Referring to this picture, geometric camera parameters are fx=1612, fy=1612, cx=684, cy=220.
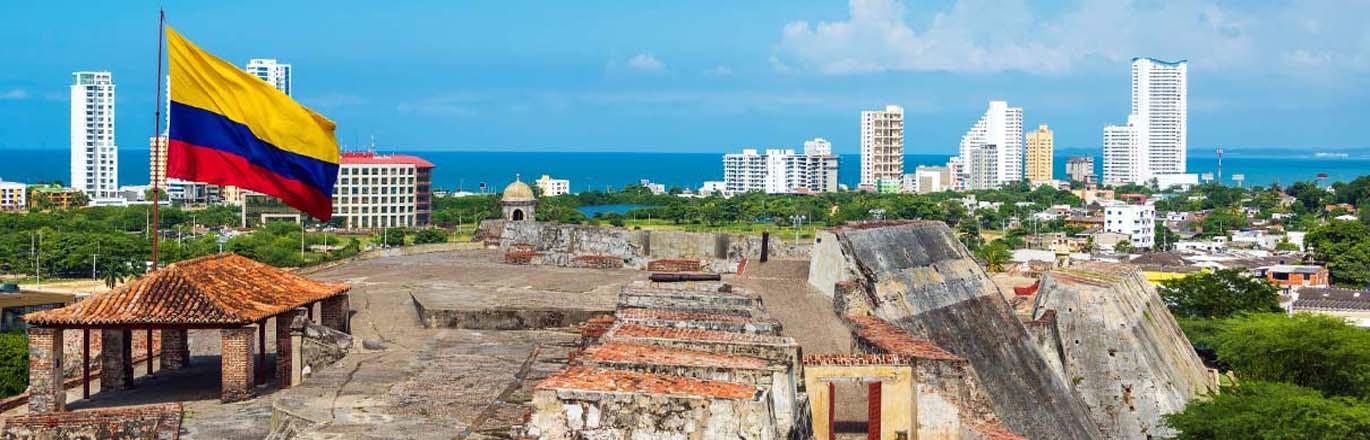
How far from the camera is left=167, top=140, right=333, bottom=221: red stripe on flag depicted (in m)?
16.5

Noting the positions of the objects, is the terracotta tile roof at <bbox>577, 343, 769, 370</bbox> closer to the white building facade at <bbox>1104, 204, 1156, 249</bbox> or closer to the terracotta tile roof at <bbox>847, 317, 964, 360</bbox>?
the terracotta tile roof at <bbox>847, 317, 964, 360</bbox>

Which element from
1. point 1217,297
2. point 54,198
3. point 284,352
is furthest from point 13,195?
point 284,352

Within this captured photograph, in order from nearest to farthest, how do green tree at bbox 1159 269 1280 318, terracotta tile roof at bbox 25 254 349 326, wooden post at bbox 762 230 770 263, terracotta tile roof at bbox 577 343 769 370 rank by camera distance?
1. terracotta tile roof at bbox 577 343 769 370
2. terracotta tile roof at bbox 25 254 349 326
3. wooden post at bbox 762 230 770 263
4. green tree at bbox 1159 269 1280 318

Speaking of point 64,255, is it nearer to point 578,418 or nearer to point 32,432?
point 32,432

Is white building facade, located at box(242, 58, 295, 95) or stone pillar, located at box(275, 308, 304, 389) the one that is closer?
stone pillar, located at box(275, 308, 304, 389)

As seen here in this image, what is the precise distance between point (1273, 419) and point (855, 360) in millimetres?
9289

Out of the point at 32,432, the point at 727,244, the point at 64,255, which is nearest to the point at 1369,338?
the point at 727,244

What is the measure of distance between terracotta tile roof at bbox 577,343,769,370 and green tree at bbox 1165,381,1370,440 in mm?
11900

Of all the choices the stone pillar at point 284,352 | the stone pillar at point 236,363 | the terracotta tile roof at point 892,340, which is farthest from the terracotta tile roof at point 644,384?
the stone pillar at point 284,352

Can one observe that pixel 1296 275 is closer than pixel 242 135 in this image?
No

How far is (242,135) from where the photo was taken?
16938 millimetres

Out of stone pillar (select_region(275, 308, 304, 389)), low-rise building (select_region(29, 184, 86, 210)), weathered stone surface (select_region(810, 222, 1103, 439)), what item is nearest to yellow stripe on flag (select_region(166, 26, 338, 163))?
stone pillar (select_region(275, 308, 304, 389))

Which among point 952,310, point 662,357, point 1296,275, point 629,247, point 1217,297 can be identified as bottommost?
point 1296,275

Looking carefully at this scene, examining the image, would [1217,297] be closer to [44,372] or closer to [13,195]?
[44,372]
